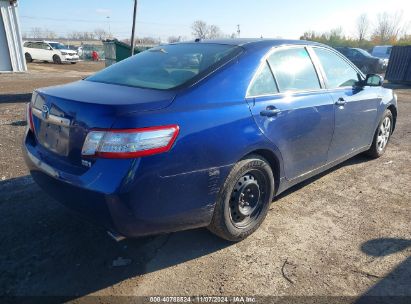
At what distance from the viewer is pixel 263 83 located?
2.98m

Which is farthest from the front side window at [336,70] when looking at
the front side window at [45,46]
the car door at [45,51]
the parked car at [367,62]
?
the front side window at [45,46]

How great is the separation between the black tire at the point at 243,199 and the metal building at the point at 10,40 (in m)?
18.1

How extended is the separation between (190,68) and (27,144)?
4.93 ft

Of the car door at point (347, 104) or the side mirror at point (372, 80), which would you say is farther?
the side mirror at point (372, 80)

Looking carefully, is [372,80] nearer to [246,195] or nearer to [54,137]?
[246,195]

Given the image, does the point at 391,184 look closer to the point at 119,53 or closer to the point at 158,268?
the point at 158,268

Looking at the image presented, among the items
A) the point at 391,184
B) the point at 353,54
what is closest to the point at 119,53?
the point at 391,184

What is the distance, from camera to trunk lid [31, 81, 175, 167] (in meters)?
2.17

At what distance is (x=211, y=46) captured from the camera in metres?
3.27

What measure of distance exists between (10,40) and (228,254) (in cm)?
1842

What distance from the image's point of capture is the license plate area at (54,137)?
7.68ft

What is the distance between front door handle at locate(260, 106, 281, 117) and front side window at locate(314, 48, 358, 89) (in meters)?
1.18

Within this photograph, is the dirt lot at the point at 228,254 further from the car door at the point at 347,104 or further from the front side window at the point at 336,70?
the front side window at the point at 336,70

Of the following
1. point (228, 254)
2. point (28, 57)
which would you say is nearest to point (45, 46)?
point (28, 57)
